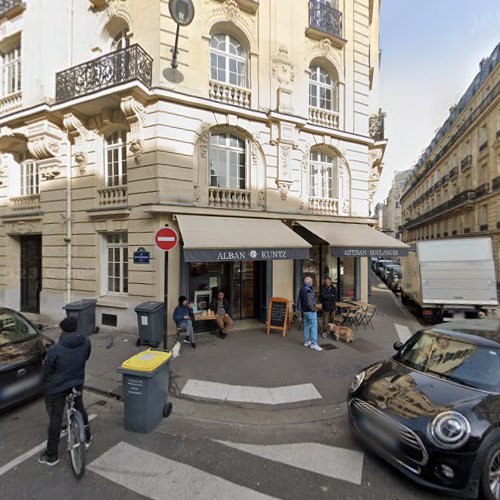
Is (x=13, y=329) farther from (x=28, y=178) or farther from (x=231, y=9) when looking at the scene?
(x=231, y=9)

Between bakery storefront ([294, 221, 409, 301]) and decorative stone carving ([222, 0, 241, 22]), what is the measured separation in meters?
7.00

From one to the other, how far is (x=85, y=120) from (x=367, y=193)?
34.9 ft

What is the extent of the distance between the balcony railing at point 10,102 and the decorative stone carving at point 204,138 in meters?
7.11

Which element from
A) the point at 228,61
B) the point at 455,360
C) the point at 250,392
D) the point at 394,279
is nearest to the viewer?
the point at 455,360

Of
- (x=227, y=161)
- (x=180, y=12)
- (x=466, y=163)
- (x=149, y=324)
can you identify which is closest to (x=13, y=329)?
(x=149, y=324)

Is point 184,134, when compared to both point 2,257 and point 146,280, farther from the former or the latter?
point 2,257

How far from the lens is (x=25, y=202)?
10.5m

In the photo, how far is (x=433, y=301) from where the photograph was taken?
9.80 metres

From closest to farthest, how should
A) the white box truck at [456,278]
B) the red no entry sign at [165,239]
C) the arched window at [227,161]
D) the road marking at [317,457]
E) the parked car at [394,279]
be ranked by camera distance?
the road marking at [317,457]
the red no entry sign at [165,239]
the arched window at [227,161]
the white box truck at [456,278]
the parked car at [394,279]

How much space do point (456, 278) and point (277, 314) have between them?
6440mm

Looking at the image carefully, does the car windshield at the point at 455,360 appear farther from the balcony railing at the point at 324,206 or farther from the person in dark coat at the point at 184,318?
the balcony railing at the point at 324,206

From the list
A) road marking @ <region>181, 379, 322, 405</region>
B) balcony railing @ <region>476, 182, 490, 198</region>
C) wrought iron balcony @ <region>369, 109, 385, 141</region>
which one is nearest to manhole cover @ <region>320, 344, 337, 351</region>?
road marking @ <region>181, 379, 322, 405</region>

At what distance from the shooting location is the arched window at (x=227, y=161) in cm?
898

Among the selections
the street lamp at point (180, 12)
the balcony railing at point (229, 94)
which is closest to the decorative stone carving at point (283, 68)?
the balcony railing at point (229, 94)
